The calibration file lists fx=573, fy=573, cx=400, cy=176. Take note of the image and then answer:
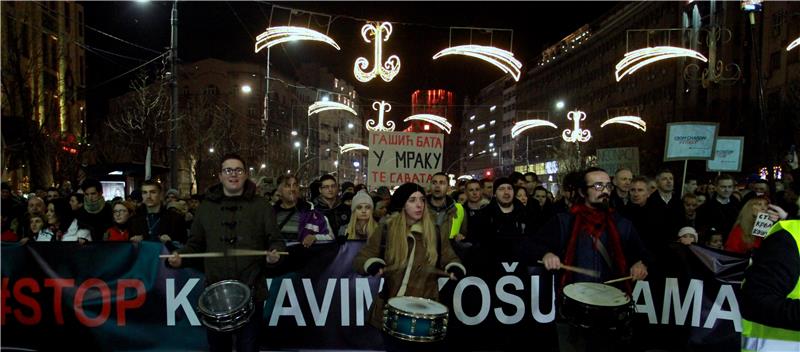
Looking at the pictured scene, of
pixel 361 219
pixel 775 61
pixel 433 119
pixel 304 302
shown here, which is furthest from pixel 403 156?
pixel 775 61

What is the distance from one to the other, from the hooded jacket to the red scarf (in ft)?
7.89

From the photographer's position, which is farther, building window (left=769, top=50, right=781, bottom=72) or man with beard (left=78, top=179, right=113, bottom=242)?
building window (left=769, top=50, right=781, bottom=72)

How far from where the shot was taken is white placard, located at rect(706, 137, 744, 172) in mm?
13305

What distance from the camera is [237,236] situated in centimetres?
489

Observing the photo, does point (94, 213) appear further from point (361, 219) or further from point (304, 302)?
point (361, 219)

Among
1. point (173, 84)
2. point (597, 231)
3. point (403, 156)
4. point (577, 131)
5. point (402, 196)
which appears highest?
point (577, 131)

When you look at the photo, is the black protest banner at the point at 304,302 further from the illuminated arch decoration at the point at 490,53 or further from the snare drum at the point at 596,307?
the illuminated arch decoration at the point at 490,53

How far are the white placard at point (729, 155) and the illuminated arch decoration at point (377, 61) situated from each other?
765cm

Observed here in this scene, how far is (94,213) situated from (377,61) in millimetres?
7192

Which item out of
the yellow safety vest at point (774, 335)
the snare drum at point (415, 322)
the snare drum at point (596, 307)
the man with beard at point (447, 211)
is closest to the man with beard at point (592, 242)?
the snare drum at point (596, 307)

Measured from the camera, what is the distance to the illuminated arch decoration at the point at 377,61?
12.9 meters

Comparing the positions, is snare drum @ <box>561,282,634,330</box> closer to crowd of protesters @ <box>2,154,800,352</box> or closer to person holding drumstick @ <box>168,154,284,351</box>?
crowd of protesters @ <box>2,154,800,352</box>

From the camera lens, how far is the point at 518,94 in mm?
105688

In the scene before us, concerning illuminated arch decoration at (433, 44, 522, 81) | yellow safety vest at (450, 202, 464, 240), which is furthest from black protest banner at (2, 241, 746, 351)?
illuminated arch decoration at (433, 44, 522, 81)
